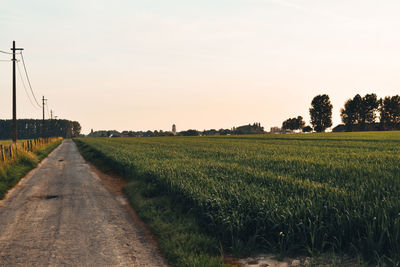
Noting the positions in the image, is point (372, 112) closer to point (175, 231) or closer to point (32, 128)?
point (175, 231)

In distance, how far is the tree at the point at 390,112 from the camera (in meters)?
115

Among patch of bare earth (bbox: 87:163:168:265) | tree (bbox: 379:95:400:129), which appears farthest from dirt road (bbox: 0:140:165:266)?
tree (bbox: 379:95:400:129)

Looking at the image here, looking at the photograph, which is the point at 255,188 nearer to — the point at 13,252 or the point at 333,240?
the point at 333,240

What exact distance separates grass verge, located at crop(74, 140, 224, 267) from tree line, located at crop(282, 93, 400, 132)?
112 meters

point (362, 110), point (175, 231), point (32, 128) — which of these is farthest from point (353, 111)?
point (32, 128)

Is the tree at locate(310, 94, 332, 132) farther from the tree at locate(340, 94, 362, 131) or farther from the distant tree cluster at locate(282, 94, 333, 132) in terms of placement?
the tree at locate(340, 94, 362, 131)

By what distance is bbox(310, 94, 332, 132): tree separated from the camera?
110688 mm

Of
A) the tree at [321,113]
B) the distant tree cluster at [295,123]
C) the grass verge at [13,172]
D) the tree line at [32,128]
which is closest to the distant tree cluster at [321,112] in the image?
the tree at [321,113]

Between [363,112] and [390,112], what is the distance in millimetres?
11762

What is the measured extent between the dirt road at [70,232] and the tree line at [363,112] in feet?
366

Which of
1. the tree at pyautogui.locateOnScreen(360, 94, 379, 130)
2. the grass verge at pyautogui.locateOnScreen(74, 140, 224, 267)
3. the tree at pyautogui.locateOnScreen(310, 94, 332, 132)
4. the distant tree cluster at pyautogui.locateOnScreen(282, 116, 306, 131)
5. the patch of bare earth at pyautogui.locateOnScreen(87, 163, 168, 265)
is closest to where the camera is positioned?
the grass verge at pyautogui.locateOnScreen(74, 140, 224, 267)

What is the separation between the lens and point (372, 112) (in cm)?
11581

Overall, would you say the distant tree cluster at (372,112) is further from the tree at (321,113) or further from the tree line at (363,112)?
the tree at (321,113)

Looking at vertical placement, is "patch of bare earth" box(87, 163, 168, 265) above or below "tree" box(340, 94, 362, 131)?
below
